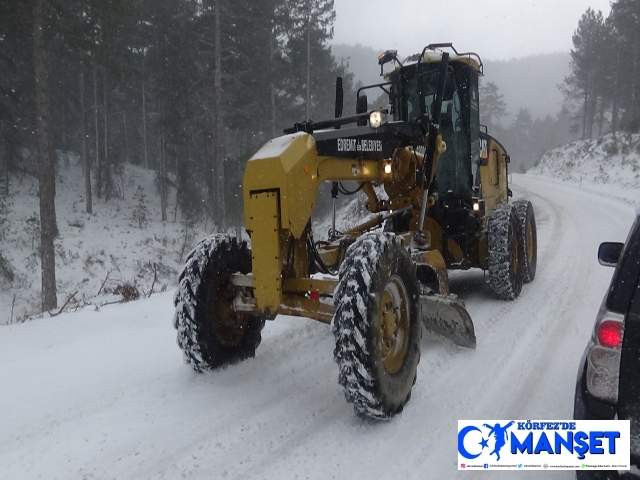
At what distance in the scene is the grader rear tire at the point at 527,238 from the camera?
7.53 metres

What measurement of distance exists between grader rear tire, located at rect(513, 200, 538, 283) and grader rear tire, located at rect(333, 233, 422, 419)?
4208 millimetres

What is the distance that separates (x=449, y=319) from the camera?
489 centimetres

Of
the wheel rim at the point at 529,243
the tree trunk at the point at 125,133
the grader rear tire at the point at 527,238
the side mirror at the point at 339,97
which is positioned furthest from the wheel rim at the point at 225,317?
the tree trunk at the point at 125,133

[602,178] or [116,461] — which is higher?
[602,178]

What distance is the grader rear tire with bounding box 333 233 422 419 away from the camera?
Result: 3320 mm

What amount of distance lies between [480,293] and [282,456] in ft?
16.5

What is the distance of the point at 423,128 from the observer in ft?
18.1

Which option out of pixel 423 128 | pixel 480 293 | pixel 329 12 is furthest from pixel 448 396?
pixel 329 12

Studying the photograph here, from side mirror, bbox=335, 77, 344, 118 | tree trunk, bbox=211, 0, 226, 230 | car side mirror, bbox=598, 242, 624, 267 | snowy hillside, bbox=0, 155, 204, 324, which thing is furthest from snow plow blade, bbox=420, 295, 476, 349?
tree trunk, bbox=211, 0, 226, 230

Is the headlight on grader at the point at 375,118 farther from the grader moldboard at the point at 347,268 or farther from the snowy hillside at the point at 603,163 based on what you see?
the snowy hillside at the point at 603,163

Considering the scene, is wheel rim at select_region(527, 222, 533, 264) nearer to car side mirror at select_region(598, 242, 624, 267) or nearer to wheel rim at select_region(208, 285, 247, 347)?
car side mirror at select_region(598, 242, 624, 267)

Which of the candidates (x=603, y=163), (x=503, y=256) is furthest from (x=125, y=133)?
(x=503, y=256)

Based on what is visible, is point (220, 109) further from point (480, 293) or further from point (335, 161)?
point (335, 161)

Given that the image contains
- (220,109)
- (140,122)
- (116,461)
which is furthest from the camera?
(140,122)
